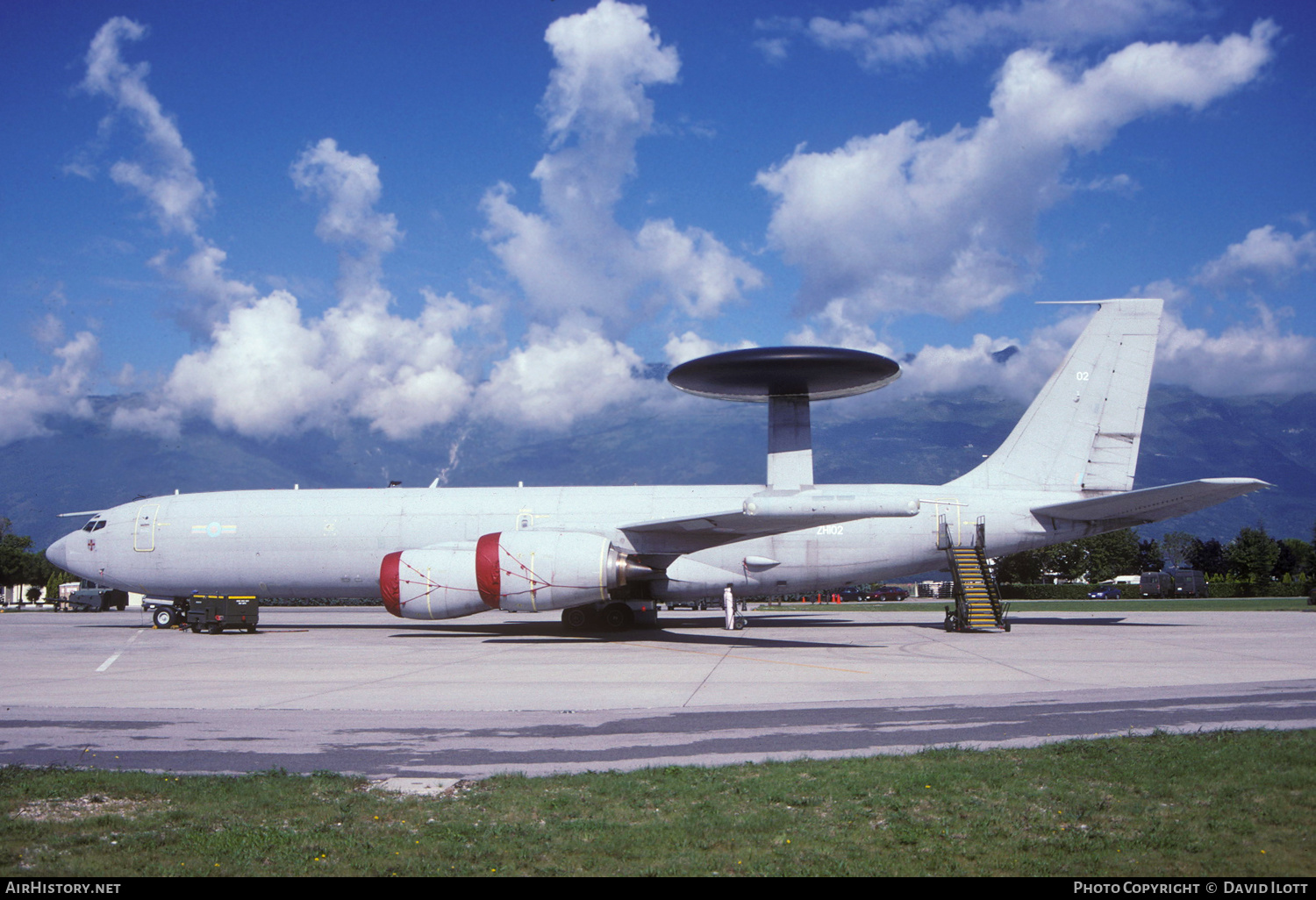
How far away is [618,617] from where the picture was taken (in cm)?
2695

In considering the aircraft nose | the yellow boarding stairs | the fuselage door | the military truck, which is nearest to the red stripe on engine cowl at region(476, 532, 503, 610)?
the fuselage door

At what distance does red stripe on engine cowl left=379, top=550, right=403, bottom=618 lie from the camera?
79.7 feet

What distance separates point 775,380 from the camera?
25359mm

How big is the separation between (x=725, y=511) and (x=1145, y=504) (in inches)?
466

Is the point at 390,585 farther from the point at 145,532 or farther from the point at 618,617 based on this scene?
the point at 145,532

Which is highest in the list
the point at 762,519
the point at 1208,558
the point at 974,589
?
the point at 762,519

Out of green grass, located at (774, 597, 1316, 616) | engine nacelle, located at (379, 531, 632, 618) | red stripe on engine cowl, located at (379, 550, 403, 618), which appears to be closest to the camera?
engine nacelle, located at (379, 531, 632, 618)

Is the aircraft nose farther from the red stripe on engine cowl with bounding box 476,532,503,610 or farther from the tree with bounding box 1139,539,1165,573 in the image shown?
the tree with bounding box 1139,539,1165,573

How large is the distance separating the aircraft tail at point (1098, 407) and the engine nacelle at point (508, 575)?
14005mm

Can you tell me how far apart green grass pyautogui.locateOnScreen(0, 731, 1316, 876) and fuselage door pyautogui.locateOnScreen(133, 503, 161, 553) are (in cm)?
2375

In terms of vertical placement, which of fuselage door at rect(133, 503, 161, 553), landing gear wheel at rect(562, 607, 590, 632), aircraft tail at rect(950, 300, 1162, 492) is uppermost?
aircraft tail at rect(950, 300, 1162, 492)

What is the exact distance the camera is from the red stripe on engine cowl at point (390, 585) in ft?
79.7

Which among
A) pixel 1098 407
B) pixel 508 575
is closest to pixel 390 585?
pixel 508 575
